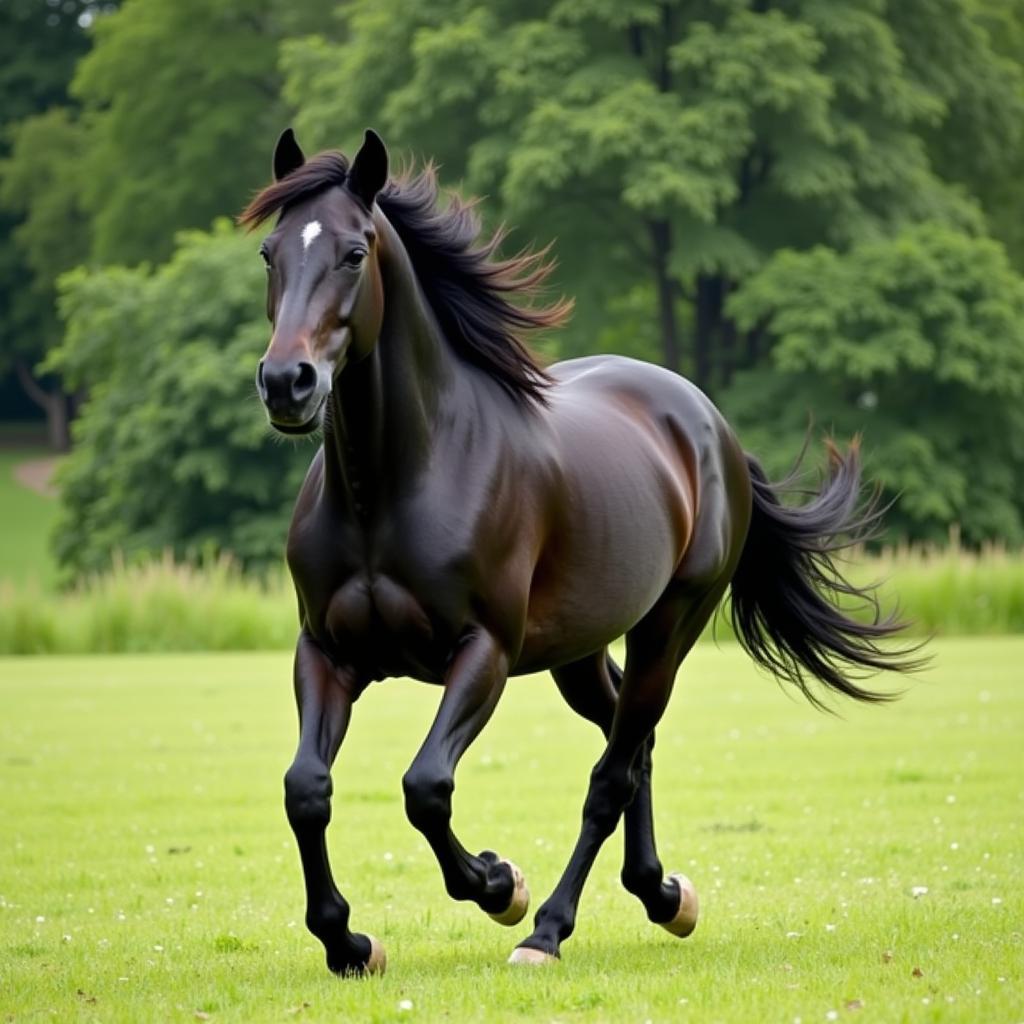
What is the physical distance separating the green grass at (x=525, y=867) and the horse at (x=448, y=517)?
1.63ft

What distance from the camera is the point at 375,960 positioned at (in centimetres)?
664

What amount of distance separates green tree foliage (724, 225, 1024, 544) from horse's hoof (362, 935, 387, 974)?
3254 cm

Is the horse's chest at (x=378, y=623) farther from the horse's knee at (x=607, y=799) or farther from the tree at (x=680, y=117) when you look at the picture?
the tree at (x=680, y=117)

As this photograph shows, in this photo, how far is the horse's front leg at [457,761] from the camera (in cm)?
630

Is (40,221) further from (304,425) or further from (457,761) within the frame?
(304,425)

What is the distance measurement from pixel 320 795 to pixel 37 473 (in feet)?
217

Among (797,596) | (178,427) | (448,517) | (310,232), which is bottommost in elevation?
(178,427)

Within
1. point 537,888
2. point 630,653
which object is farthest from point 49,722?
point 630,653

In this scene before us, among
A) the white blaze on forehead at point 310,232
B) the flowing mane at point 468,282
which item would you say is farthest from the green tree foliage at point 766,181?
the white blaze on forehead at point 310,232

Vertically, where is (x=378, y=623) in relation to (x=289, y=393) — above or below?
below

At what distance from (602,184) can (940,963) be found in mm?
37080

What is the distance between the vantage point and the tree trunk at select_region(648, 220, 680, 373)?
44150 mm

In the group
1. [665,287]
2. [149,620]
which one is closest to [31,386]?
[665,287]

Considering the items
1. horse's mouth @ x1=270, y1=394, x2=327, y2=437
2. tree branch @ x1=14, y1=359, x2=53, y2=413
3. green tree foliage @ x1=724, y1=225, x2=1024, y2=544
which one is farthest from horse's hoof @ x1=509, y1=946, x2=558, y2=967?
tree branch @ x1=14, y1=359, x2=53, y2=413
